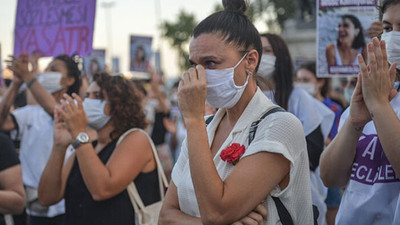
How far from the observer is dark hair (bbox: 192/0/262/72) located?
8.31 feet

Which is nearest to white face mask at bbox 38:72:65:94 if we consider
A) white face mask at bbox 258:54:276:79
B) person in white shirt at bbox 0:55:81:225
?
person in white shirt at bbox 0:55:81:225

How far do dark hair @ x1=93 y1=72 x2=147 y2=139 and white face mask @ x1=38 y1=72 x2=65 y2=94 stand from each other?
0.98 m

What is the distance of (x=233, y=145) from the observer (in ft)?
7.97

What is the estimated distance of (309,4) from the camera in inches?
328

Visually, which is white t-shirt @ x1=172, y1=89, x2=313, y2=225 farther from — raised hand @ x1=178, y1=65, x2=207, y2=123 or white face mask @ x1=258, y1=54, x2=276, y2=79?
white face mask @ x1=258, y1=54, x2=276, y2=79

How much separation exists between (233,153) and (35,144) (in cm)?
341

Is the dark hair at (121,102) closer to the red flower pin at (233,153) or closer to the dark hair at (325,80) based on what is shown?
the red flower pin at (233,153)

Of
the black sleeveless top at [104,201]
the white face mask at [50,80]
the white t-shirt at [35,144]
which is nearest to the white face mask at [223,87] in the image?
the black sleeveless top at [104,201]

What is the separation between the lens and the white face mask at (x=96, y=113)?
405 cm

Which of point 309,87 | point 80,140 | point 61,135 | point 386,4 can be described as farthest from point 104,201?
point 309,87

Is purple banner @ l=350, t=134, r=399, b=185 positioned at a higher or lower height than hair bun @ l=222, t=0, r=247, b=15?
lower

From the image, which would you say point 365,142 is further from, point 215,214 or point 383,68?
point 215,214

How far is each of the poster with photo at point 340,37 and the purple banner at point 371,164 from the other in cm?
127

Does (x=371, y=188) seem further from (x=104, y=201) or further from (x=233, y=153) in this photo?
(x=104, y=201)
